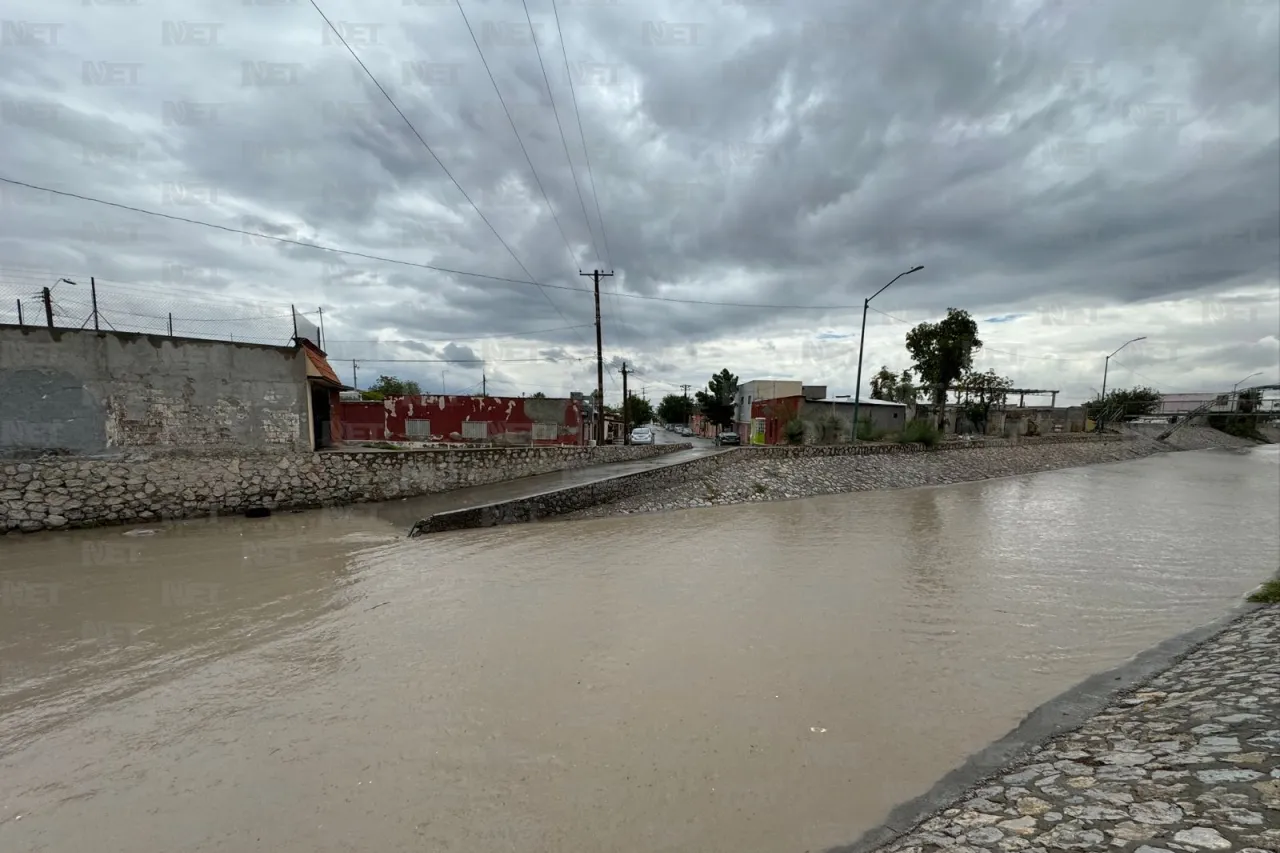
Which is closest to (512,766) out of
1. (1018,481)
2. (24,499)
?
(24,499)

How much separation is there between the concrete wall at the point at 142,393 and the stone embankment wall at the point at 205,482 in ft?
1.41

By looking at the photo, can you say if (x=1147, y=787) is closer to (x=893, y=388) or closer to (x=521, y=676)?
(x=521, y=676)

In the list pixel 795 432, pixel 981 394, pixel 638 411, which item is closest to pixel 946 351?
pixel 981 394

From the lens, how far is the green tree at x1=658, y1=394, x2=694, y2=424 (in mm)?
100375

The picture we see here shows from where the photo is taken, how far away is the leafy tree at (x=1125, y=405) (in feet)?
190

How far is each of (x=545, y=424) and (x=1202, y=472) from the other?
4080cm

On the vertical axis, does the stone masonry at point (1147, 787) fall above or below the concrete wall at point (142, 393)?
below

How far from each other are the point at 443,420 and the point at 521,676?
23060 mm

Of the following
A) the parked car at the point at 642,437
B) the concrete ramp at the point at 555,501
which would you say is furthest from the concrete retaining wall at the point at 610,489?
the parked car at the point at 642,437

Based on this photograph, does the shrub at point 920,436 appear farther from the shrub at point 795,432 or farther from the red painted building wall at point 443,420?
the red painted building wall at point 443,420

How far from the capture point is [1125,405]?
6131 centimetres

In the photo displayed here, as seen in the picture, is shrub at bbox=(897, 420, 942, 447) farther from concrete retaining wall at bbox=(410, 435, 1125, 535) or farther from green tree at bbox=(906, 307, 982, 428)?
green tree at bbox=(906, 307, 982, 428)

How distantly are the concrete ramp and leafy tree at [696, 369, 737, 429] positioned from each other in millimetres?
42980

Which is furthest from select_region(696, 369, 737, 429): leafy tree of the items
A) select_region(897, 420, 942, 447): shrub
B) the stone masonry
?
the stone masonry
